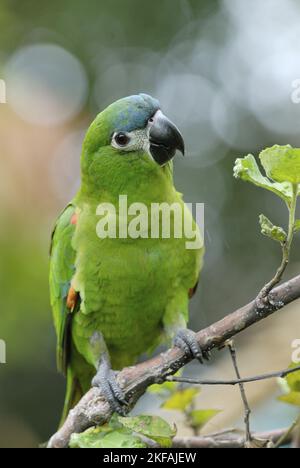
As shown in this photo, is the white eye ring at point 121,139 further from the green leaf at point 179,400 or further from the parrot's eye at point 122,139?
the green leaf at point 179,400

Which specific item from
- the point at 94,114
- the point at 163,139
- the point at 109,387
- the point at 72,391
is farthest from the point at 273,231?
the point at 94,114

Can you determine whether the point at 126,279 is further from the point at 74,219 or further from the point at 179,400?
the point at 179,400

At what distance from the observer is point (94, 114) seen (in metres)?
5.65

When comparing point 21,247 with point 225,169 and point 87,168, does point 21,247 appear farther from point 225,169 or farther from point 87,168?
point 225,169

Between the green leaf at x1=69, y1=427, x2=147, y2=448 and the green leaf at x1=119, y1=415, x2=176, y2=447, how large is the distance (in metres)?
0.02

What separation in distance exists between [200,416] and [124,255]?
0.63 meters

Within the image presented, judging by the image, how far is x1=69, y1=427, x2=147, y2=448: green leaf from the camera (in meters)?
1.31

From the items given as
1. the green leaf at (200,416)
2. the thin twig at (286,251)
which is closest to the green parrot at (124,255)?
the green leaf at (200,416)

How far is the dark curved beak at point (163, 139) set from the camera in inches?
78.2

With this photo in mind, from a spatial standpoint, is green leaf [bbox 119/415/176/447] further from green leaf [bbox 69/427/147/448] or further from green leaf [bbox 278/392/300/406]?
green leaf [bbox 278/392/300/406]

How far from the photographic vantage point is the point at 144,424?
1.37 m

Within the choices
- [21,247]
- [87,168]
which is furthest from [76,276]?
[21,247]

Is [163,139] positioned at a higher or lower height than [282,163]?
higher

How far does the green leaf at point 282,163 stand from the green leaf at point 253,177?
2 centimetres
